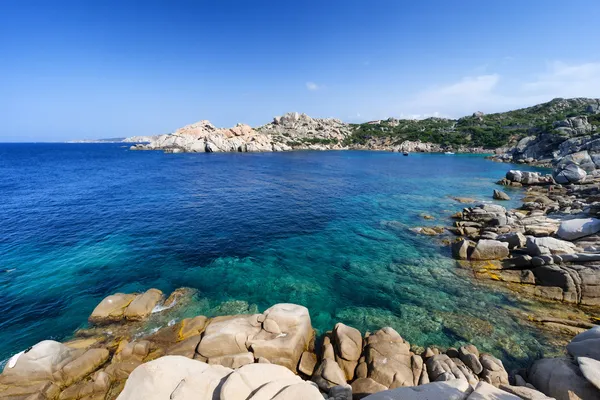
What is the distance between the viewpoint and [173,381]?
10.3m

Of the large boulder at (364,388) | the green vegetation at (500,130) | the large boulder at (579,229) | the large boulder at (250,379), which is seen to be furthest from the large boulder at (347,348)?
the green vegetation at (500,130)

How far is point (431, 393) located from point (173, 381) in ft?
35.4

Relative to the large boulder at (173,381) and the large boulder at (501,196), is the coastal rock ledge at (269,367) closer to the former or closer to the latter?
the large boulder at (173,381)

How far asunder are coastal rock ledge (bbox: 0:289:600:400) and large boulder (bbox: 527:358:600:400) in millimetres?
37

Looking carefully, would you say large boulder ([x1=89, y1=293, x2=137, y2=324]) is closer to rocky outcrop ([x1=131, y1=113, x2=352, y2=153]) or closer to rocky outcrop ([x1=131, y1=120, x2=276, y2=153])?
rocky outcrop ([x1=131, y1=113, x2=352, y2=153])

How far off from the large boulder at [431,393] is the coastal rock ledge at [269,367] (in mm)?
40

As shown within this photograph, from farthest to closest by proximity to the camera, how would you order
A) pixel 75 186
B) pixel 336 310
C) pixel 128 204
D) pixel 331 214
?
pixel 75 186, pixel 128 204, pixel 331 214, pixel 336 310

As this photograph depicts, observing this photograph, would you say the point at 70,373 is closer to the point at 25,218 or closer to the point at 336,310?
the point at 336,310

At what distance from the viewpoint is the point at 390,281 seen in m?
22.1

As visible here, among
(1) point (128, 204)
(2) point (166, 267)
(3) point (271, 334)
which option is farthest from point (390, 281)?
(1) point (128, 204)

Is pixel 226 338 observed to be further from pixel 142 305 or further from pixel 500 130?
pixel 500 130

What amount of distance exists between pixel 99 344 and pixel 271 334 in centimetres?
1110

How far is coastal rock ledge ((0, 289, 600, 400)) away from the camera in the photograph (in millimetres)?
9953

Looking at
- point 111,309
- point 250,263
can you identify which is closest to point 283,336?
point 250,263
